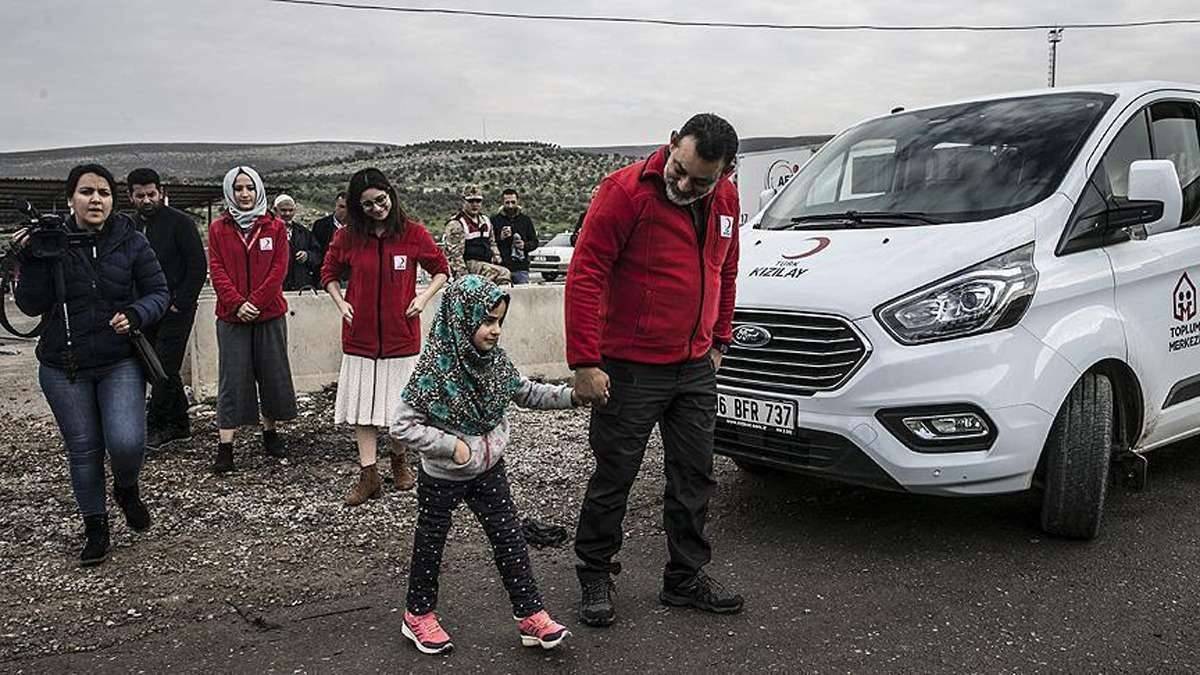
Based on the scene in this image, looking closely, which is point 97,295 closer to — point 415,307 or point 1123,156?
point 415,307

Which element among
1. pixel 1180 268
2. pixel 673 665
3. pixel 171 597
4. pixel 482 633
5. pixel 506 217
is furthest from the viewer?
pixel 506 217

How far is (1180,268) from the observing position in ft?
16.2

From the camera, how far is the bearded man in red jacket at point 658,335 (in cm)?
365

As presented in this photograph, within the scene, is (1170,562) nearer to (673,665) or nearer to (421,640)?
(673,665)

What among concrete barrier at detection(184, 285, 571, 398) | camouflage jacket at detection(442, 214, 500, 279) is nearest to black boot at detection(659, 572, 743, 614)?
concrete barrier at detection(184, 285, 571, 398)

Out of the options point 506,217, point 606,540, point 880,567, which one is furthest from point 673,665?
point 506,217

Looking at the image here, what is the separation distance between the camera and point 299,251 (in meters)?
10.2

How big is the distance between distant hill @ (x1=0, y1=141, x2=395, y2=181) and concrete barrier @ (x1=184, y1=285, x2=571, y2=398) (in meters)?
30.0

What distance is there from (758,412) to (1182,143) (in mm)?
2864

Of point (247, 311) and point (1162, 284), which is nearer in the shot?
point (1162, 284)

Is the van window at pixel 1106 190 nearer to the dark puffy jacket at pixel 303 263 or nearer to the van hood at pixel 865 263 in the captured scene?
the van hood at pixel 865 263

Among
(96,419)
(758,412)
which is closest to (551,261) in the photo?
(96,419)

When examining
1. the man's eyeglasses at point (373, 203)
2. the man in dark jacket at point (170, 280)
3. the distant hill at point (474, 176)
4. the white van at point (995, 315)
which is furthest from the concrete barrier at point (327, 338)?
the distant hill at point (474, 176)

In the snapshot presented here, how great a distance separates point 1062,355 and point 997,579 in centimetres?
99
